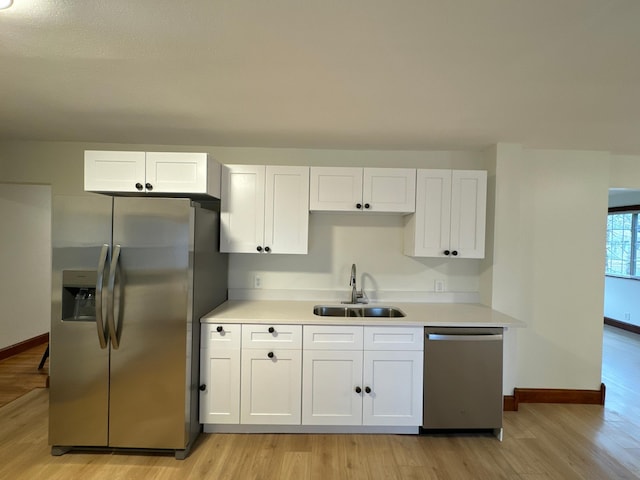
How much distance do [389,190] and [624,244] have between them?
608 cm

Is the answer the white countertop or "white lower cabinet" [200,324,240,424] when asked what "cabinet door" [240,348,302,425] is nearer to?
"white lower cabinet" [200,324,240,424]

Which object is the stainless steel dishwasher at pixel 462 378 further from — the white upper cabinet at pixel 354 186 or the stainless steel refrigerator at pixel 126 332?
the stainless steel refrigerator at pixel 126 332

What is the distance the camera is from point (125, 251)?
2.26m

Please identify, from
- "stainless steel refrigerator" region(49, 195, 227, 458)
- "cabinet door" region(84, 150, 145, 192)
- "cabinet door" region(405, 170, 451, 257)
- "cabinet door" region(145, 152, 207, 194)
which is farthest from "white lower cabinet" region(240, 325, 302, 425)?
"cabinet door" region(84, 150, 145, 192)

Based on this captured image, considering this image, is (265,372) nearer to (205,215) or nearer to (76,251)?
(205,215)

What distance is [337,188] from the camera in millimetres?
2838

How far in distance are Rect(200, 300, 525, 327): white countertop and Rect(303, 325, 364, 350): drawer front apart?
0.04m

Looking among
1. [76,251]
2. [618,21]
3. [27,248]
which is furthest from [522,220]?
[27,248]

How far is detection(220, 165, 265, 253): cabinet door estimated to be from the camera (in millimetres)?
2828

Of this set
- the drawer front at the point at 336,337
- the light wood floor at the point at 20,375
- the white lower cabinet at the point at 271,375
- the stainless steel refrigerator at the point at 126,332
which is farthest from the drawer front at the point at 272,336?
the light wood floor at the point at 20,375

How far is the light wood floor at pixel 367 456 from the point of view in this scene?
7.07 feet

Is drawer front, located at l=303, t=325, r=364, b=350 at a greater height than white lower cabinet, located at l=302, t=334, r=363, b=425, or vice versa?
drawer front, located at l=303, t=325, r=364, b=350

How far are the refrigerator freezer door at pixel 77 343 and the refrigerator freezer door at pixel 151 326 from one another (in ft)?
0.31

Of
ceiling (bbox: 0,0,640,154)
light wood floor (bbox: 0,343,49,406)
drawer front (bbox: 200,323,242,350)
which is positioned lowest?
light wood floor (bbox: 0,343,49,406)
